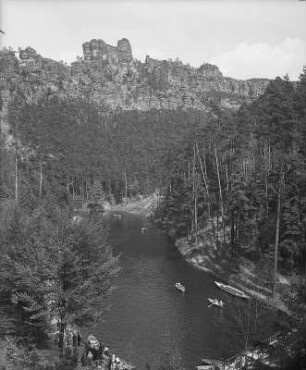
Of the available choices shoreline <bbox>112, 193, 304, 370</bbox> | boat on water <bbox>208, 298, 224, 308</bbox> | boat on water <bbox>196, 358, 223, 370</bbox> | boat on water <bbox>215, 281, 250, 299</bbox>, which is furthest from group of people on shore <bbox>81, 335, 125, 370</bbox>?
boat on water <bbox>215, 281, 250, 299</bbox>

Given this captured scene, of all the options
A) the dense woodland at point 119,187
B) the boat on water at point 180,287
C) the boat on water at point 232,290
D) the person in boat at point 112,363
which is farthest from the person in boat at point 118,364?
the boat on water at point 180,287

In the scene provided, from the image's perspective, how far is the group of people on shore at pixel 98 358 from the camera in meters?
30.9

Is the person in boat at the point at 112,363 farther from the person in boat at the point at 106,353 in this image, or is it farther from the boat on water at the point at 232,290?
the boat on water at the point at 232,290

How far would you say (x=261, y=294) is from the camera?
47.5 m

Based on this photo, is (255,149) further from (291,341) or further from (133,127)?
(133,127)

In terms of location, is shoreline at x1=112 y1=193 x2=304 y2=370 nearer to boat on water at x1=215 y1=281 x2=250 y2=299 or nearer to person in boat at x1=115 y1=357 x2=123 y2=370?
boat on water at x1=215 y1=281 x2=250 y2=299

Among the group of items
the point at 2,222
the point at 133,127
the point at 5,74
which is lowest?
the point at 2,222

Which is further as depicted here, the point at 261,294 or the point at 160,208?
the point at 160,208

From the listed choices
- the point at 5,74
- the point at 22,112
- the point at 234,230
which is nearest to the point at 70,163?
the point at 22,112

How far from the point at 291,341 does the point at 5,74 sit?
169704 mm

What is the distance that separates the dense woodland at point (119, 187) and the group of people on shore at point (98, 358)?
3.41 meters

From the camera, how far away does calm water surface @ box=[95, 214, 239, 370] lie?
120 ft

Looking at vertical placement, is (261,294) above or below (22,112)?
below

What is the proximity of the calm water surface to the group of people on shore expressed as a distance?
220cm
